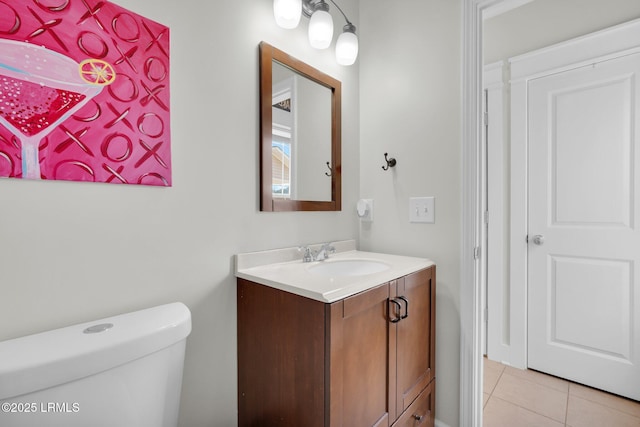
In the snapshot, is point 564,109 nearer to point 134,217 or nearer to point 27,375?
point 134,217

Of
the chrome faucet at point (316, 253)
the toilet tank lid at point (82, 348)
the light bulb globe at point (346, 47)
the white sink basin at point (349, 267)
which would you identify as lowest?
the toilet tank lid at point (82, 348)

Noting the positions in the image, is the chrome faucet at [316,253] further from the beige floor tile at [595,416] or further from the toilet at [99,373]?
the beige floor tile at [595,416]

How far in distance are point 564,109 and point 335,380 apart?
2115mm

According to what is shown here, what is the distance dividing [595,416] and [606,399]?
24 cm

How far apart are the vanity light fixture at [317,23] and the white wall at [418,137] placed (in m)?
0.25

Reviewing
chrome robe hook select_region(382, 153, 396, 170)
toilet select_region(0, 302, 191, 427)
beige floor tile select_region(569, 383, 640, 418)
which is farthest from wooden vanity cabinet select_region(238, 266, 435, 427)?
beige floor tile select_region(569, 383, 640, 418)

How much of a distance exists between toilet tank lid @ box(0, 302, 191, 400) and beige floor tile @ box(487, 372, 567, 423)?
1.89m

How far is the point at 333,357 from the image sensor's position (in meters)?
0.86

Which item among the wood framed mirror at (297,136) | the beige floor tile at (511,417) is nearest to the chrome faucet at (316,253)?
the wood framed mirror at (297,136)

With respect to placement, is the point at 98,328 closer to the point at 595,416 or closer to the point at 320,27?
the point at 320,27

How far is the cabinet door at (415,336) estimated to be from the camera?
116 cm

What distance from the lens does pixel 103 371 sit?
702 millimetres

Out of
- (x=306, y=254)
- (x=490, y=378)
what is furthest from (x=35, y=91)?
(x=490, y=378)

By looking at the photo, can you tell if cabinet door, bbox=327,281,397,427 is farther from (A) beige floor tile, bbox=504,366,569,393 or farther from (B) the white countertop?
(A) beige floor tile, bbox=504,366,569,393
